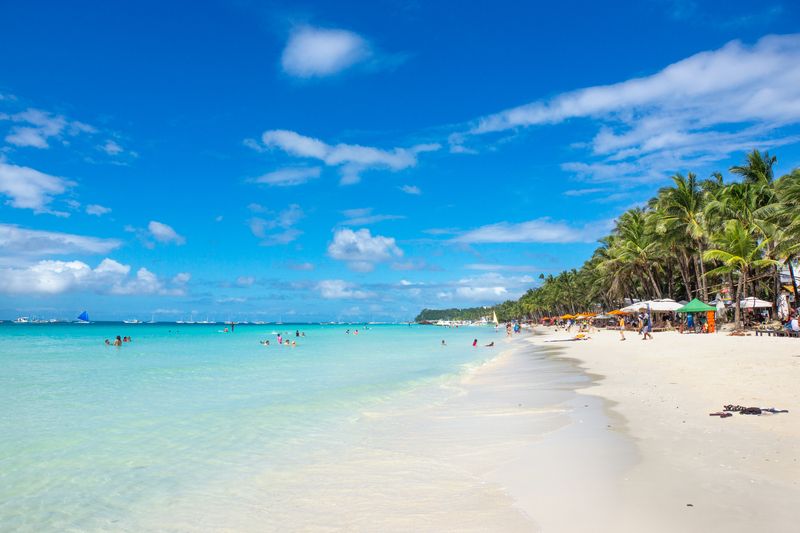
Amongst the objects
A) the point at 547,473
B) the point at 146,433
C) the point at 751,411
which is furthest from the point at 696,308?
the point at 146,433

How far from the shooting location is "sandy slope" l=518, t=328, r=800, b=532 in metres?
4.33

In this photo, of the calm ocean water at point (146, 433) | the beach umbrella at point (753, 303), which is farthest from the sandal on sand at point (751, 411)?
the beach umbrella at point (753, 303)

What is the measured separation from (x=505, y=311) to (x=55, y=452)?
184229mm

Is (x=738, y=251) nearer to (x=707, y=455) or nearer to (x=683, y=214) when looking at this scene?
(x=683, y=214)

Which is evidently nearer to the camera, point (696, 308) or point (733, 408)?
→ point (733, 408)

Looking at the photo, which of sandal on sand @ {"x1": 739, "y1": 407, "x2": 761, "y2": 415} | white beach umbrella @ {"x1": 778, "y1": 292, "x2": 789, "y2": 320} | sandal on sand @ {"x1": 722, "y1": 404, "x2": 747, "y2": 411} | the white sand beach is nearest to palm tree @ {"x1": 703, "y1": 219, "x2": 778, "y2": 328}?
white beach umbrella @ {"x1": 778, "y1": 292, "x2": 789, "y2": 320}

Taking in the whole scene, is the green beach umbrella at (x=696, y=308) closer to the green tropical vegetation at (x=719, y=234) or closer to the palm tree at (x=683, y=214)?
the green tropical vegetation at (x=719, y=234)

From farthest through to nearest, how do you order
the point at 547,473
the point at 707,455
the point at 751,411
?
the point at 751,411
the point at 707,455
the point at 547,473

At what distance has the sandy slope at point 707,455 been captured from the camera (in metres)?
4.33

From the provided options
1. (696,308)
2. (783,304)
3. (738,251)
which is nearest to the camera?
(738,251)

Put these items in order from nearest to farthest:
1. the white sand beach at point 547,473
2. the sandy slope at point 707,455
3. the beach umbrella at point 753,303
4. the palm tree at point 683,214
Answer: the sandy slope at point 707,455 < the white sand beach at point 547,473 < the beach umbrella at point 753,303 < the palm tree at point 683,214

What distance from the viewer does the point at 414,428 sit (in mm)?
9297

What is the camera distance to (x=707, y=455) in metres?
6.06

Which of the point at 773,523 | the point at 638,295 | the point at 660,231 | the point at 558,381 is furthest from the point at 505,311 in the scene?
the point at 773,523
